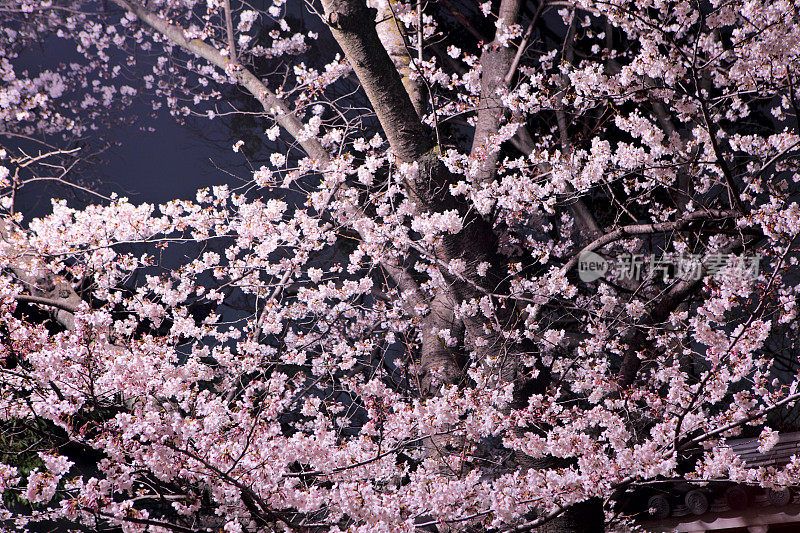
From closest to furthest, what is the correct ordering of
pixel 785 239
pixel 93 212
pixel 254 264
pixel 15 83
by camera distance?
pixel 785 239 < pixel 93 212 < pixel 254 264 < pixel 15 83

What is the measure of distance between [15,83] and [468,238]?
266 inches

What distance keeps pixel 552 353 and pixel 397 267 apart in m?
1.88

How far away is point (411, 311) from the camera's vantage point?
647cm

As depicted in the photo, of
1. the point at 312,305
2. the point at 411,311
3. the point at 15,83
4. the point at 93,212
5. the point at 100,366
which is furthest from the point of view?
the point at 15,83

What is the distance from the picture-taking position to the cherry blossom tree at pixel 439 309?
384cm

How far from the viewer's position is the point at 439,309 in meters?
5.99

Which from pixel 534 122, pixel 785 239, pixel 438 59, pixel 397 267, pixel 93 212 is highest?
pixel 438 59

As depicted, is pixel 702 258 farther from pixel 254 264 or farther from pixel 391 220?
pixel 254 264

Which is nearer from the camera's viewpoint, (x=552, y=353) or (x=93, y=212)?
(x=93, y=212)

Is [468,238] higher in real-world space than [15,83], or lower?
lower

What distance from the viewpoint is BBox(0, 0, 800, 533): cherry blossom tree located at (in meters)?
3.84

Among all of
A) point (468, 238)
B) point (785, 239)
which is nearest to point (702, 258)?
point (785, 239)

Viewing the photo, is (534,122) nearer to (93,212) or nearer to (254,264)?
(254,264)

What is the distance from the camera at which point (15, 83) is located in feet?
25.6
